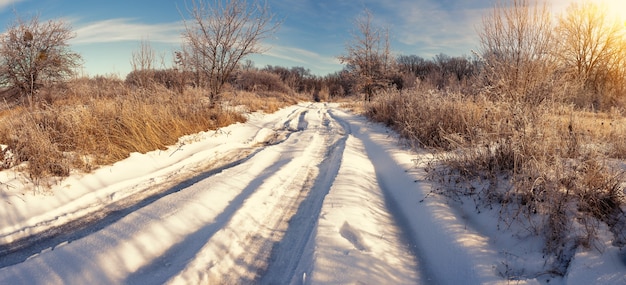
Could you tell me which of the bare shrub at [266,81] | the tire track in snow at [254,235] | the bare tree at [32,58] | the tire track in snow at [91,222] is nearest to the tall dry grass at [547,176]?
the tire track in snow at [254,235]

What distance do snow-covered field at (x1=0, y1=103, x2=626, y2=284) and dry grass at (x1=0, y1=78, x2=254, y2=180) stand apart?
0.93 feet

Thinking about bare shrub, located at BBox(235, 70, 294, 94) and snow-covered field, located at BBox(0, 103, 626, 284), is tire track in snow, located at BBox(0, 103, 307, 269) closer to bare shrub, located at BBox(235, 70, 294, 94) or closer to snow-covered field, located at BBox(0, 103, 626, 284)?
snow-covered field, located at BBox(0, 103, 626, 284)

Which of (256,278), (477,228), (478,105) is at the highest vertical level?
(478,105)

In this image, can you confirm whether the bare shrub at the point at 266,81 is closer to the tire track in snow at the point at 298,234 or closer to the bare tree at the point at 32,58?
the bare tree at the point at 32,58

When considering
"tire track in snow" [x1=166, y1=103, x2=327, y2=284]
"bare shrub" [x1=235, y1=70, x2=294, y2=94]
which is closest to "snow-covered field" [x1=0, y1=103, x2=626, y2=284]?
"tire track in snow" [x1=166, y1=103, x2=327, y2=284]

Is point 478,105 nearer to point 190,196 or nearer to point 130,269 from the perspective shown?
point 190,196

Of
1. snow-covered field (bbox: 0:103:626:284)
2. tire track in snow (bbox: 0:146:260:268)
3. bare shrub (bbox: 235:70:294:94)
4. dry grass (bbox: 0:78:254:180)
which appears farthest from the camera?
bare shrub (bbox: 235:70:294:94)

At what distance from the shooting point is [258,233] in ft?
9.29

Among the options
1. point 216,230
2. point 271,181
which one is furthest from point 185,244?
point 271,181

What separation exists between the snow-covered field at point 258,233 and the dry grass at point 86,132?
28 centimetres

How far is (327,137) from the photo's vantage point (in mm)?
8250

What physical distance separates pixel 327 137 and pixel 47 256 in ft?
21.4

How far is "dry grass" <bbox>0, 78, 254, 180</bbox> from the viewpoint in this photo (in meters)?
3.88

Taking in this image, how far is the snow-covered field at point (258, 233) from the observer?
2.14 meters
